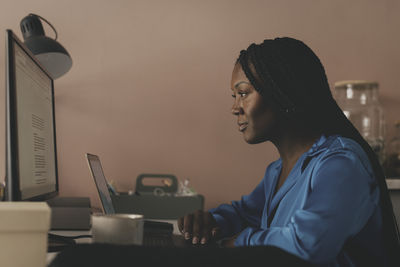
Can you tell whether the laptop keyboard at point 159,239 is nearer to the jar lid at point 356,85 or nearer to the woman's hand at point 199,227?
the woman's hand at point 199,227

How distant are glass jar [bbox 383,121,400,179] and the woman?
1.10 m

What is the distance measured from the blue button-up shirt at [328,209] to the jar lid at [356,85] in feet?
4.47

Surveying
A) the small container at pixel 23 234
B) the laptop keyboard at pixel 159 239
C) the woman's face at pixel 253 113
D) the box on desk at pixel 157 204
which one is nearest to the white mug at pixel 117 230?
the small container at pixel 23 234

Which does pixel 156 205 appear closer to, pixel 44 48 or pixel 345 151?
pixel 44 48

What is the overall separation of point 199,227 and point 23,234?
632mm

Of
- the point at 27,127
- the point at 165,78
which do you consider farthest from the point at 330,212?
the point at 165,78

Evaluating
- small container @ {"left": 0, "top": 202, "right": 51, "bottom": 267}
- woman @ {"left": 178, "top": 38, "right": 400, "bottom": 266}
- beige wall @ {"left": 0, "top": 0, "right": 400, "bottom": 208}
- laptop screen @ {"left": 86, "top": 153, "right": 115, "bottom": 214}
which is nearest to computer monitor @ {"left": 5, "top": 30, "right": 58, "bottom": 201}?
laptop screen @ {"left": 86, "top": 153, "right": 115, "bottom": 214}

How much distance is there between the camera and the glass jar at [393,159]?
83.7 inches

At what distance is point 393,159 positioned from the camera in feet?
7.10

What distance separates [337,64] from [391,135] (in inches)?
18.2

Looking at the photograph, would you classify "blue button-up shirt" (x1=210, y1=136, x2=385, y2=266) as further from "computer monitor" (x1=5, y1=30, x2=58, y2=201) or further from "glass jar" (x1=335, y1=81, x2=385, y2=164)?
"glass jar" (x1=335, y1=81, x2=385, y2=164)

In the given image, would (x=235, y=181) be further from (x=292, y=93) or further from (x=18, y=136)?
(x=18, y=136)

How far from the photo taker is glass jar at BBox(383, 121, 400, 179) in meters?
2.13

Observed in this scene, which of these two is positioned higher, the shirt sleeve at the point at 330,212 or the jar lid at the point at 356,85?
the jar lid at the point at 356,85
